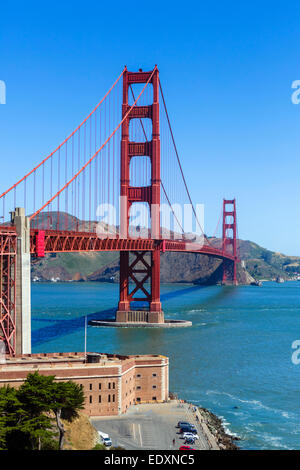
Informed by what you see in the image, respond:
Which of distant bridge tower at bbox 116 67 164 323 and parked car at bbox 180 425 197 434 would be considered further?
distant bridge tower at bbox 116 67 164 323

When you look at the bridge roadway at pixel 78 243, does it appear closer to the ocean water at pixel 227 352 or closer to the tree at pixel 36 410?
the ocean water at pixel 227 352

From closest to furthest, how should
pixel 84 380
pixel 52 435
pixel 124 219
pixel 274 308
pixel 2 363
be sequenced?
pixel 52 435 < pixel 84 380 < pixel 2 363 < pixel 124 219 < pixel 274 308

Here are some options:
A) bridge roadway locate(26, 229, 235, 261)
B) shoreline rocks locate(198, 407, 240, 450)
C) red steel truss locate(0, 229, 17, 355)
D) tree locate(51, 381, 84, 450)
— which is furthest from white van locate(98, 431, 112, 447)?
bridge roadway locate(26, 229, 235, 261)

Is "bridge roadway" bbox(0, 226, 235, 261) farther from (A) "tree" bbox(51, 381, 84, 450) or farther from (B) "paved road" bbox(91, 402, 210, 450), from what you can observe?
(B) "paved road" bbox(91, 402, 210, 450)

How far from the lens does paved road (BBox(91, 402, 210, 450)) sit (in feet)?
105

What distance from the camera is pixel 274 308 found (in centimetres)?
10756

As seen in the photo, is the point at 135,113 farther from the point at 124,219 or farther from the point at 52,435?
the point at 52,435

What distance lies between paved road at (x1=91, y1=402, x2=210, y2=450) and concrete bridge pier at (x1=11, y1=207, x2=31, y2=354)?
840cm

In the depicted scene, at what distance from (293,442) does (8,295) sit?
60.7 feet

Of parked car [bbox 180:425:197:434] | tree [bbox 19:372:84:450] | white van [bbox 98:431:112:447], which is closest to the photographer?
tree [bbox 19:372:84:450]

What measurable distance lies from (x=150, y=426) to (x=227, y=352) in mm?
25694

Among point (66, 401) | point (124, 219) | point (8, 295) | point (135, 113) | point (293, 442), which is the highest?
point (135, 113)
